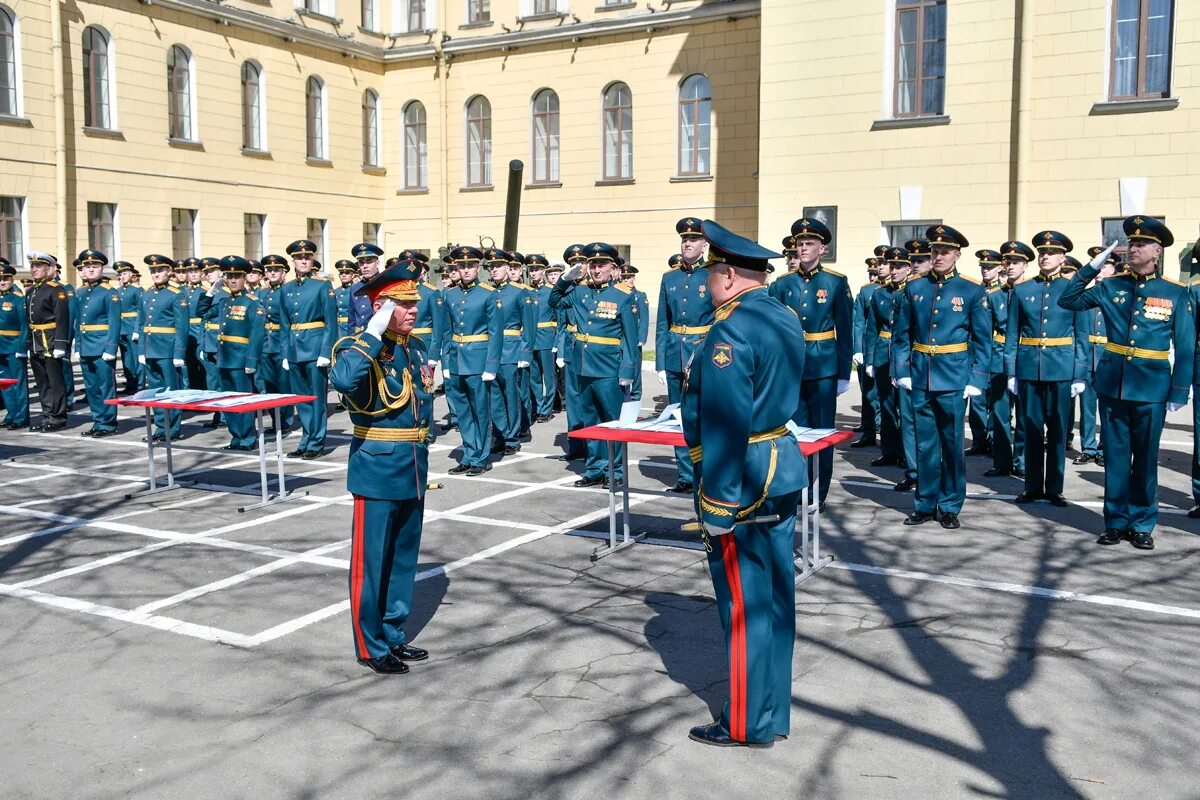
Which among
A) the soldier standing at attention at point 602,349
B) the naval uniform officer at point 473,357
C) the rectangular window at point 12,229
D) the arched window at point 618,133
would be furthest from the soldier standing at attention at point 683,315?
the arched window at point 618,133

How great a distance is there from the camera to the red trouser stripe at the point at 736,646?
4.72 m

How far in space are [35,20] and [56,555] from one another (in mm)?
20940

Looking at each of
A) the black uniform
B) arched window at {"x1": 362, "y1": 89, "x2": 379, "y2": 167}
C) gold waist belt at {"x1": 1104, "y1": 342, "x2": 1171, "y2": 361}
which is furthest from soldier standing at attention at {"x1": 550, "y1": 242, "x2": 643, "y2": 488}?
arched window at {"x1": 362, "y1": 89, "x2": 379, "y2": 167}

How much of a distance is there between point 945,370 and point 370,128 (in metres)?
28.2

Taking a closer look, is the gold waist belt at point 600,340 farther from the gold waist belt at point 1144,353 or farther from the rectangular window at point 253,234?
the rectangular window at point 253,234

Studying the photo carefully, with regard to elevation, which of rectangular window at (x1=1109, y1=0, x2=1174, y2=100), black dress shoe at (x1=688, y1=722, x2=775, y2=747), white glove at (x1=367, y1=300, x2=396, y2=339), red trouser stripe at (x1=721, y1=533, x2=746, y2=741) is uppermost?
rectangular window at (x1=1109, y1=0, x2=1174, y2=100)

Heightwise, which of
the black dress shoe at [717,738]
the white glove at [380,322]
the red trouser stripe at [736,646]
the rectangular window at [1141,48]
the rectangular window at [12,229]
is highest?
the rectangular window at [1141,48]

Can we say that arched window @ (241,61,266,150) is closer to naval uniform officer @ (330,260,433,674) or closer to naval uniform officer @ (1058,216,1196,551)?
naval uniform officer @ (1058,216,1196,551)

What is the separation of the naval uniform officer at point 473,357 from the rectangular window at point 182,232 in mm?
19073

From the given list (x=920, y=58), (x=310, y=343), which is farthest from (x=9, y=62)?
(x=920, y=58)

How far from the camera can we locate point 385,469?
5676mm

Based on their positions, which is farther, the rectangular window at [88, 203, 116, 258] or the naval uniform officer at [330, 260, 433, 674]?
the rectangular window at [88, 203, 116, 258]

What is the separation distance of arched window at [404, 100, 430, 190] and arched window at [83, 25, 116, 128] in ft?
30.8

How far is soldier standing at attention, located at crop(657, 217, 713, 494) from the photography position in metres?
Result: 9.93
